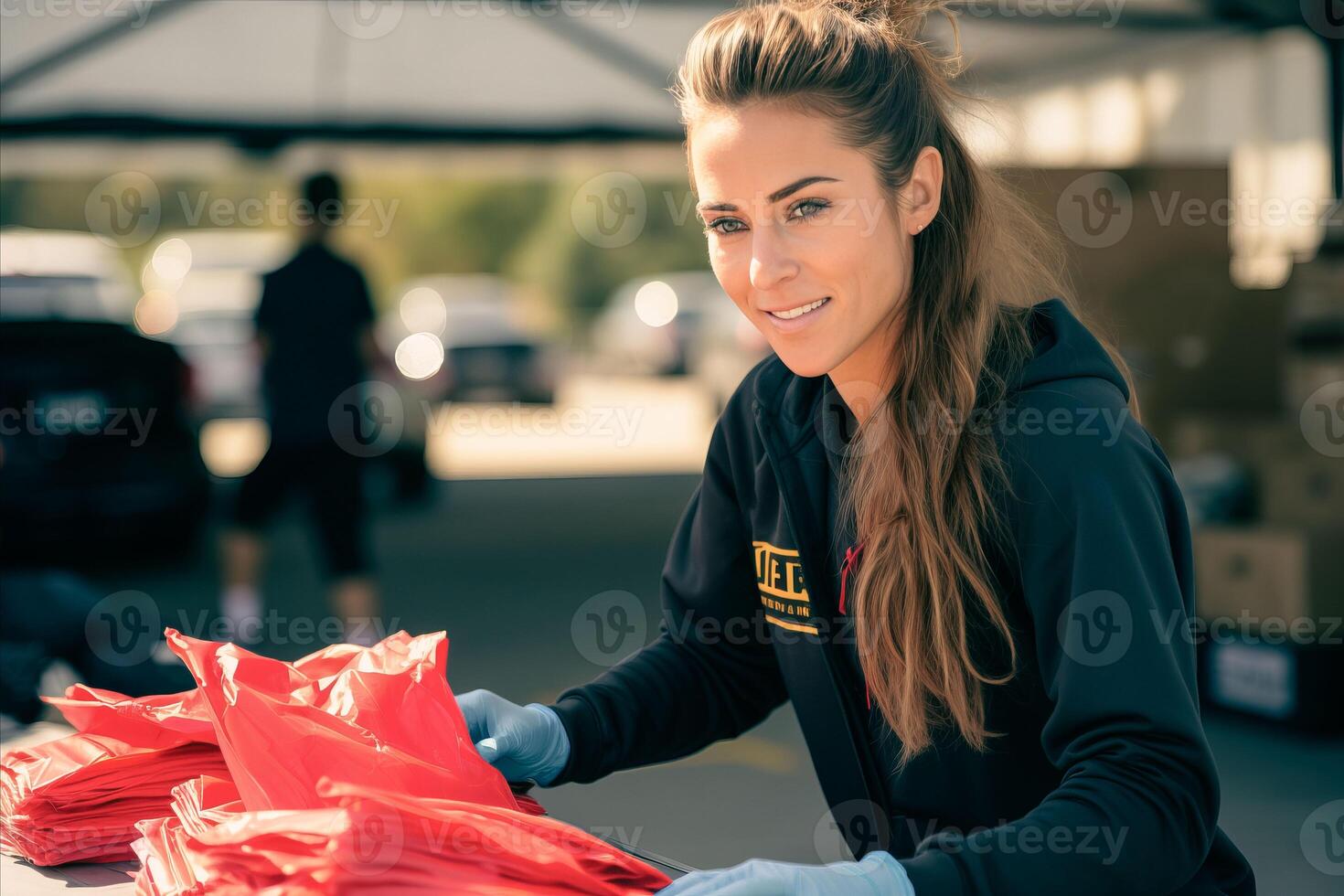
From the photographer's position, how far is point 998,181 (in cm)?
182

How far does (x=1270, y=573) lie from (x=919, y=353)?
3.89m

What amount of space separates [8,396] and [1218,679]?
5832 millimetres

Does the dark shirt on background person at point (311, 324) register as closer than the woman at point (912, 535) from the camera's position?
No

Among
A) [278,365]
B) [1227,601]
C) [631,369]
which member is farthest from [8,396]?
[631,369]

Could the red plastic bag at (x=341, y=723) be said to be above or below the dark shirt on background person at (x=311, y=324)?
below

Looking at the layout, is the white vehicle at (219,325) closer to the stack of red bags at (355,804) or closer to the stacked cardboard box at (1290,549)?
the stacked cardboard box at (1290,549)

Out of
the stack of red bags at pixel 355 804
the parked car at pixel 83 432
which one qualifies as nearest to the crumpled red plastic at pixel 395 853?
the stack of red bags at pixel 355 804

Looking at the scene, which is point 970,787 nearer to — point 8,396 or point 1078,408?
point 1078,408

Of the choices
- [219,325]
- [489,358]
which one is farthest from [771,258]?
[489,358]

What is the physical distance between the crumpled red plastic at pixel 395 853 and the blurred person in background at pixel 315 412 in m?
4.06

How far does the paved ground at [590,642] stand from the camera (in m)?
3.88

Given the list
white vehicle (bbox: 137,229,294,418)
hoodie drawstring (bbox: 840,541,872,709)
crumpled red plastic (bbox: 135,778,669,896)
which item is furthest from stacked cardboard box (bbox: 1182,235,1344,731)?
white vehicle (bbox: 137,229,294,418)

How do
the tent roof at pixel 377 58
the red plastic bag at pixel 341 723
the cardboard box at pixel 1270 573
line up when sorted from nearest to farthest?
the red plastic bag at pixel 341 723, the cardboard box at pixel 1270 573, the tent roof at pixel 377 58

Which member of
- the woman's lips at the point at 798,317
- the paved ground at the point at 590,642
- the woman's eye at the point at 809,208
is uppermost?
the woman's eye at the point at 809,208
